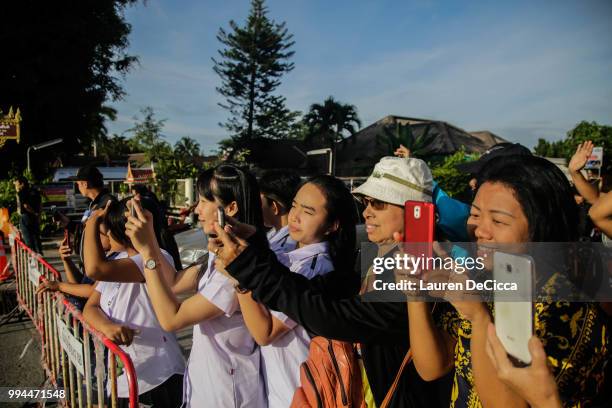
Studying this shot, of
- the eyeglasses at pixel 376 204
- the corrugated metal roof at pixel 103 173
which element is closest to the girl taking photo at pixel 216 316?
the eyeglasses at pixel 376 204

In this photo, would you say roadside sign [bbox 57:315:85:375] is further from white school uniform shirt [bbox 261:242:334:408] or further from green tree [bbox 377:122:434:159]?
green tree [bbox 377:122:434:159]

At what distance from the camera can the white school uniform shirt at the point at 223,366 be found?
5.16 ft

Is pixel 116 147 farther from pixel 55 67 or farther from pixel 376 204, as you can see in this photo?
pixel 376 204

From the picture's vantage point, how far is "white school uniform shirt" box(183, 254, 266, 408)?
5.16ft

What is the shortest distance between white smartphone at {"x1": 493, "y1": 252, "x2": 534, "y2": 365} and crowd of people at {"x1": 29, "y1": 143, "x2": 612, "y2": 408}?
2 centimetres

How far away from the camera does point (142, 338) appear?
2.01m

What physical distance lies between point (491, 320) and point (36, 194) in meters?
9.55

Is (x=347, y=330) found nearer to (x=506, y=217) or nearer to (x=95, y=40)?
(x=506, y=217)

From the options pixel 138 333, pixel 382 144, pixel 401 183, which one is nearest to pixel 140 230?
pixel 138 333

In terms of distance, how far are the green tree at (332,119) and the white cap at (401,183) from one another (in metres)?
31.9

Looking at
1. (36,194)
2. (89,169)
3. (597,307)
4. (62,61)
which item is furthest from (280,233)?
(62,61)

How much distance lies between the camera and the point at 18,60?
1661cm

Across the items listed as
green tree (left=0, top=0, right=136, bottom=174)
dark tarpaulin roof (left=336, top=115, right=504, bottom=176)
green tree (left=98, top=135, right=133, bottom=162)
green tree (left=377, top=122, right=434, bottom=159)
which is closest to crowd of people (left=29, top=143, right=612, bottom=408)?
green tree (left=0, top=0, right=136, bottom=174)

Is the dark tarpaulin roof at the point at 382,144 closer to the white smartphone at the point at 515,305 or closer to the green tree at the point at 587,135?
the green tree at the point at 587,135
